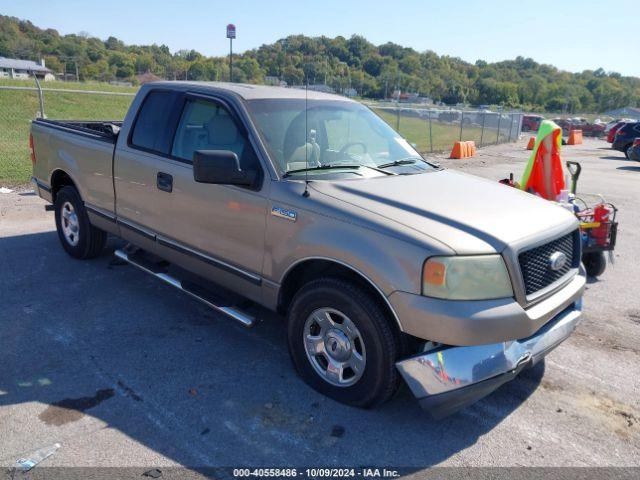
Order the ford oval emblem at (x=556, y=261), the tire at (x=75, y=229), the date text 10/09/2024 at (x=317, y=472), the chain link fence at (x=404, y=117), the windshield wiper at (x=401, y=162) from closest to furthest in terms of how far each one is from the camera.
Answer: the date text 10/09/2024 at (x=317, y=472) → the ford oval emblem at (x=556, y=261) → the windshield wiper at (x=401, y=162) → the tire at (x=75, y=229) → the chain link fence at (x=404, y=117)

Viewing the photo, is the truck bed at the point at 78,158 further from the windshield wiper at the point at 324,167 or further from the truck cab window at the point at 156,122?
the windshield wiper at the point at 324,167

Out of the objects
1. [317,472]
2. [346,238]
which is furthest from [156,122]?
[317,472]

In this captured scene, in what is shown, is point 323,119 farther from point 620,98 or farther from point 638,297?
point 620,98

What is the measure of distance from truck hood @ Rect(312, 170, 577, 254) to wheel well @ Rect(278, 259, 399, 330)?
1.33 feet

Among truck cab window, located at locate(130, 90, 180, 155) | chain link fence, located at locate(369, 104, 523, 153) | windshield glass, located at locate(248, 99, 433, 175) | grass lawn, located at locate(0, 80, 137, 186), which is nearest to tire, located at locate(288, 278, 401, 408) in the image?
windshield glass, located at locate(248, 99, 433, 175)

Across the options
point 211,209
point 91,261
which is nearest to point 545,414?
point 211,209

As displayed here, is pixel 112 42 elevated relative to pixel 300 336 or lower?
elevated

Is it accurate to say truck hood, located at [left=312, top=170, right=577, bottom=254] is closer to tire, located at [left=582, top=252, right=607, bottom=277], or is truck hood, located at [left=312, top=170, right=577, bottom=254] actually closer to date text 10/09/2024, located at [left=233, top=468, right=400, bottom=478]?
date text 10/09/2024, located at [left=233, top=468, right=400, bottom=478]

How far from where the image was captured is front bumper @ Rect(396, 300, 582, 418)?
2834mm

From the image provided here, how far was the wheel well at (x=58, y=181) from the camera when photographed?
5863 millimetres

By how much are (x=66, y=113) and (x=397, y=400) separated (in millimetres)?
31469

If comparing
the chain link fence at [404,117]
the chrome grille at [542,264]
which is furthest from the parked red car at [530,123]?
the chrome grille at [542,264]

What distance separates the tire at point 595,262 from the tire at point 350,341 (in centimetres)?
398

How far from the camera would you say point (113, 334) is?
4.20 meters
